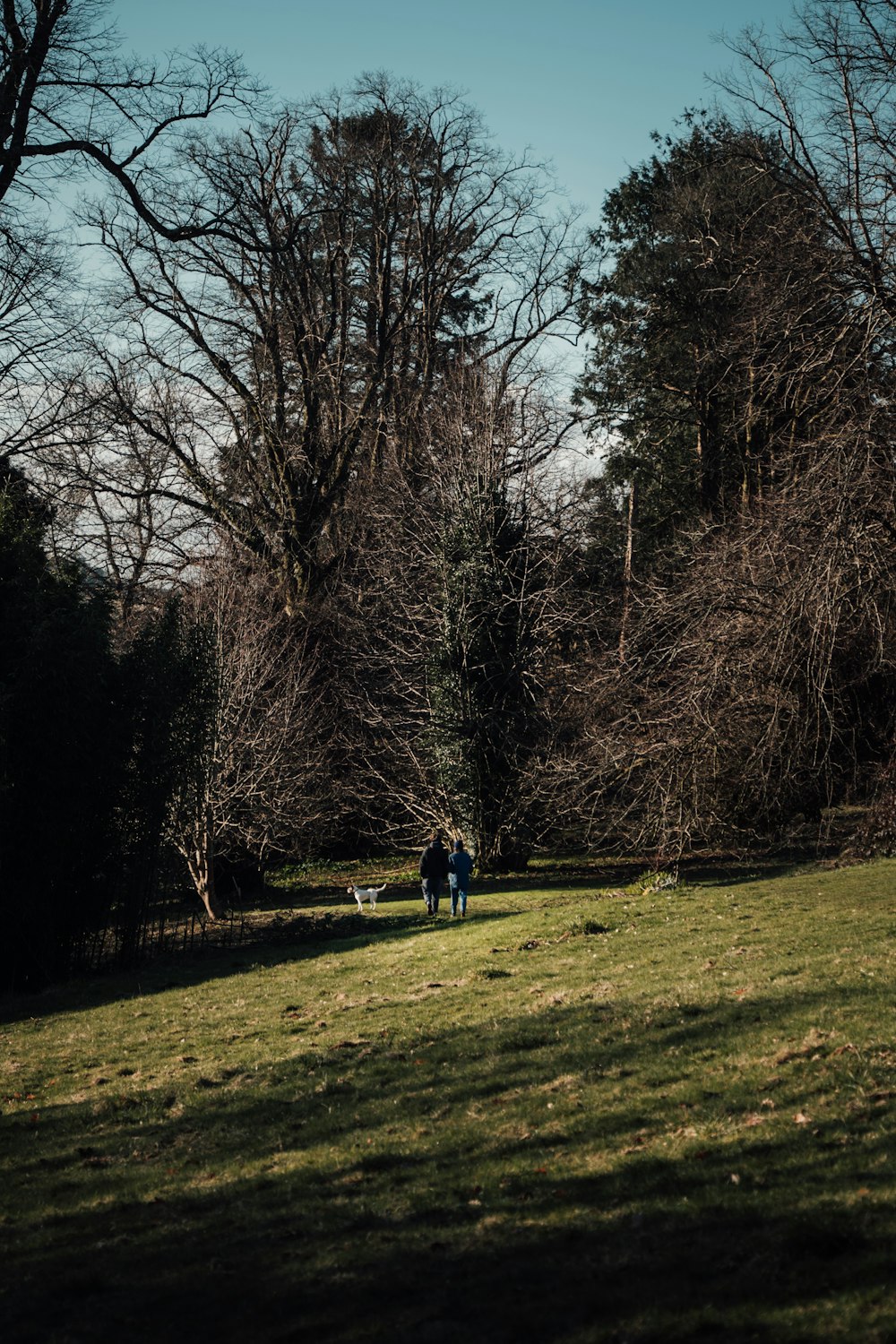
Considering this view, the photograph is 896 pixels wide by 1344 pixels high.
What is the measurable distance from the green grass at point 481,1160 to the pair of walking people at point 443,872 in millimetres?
8176

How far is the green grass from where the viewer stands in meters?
4.85

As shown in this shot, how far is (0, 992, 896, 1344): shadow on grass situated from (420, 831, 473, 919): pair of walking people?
13.4 meters

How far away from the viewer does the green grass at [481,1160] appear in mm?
4848

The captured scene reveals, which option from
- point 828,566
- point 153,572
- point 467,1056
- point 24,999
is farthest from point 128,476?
point 467,1056

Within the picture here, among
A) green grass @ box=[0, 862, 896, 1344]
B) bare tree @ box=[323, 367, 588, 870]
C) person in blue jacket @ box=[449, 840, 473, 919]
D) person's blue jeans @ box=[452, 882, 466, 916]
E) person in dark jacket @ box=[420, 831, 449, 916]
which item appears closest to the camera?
green grass @ box=[0, 862, 896, 1344]

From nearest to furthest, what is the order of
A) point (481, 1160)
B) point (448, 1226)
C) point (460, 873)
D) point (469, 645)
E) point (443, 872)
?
point (448, 1226) < point (481, 1160) < point (460, 873) < point (443, 872) < point (469, 645)

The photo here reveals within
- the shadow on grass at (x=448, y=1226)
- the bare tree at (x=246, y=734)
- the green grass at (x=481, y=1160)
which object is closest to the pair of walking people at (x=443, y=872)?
the bare tree at (x=246, y=734)

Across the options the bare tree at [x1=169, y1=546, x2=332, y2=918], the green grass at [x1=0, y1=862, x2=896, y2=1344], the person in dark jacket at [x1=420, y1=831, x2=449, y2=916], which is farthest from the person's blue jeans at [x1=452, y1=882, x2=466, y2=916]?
the green grass at [x1=0, y1=862, x2=896, y2=1344]

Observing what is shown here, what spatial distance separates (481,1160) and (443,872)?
1659 cm

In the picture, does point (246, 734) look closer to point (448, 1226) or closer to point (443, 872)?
point (443, 872)

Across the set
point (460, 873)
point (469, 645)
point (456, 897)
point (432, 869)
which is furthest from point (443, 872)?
point (469, 645)

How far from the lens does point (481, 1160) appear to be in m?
6.73

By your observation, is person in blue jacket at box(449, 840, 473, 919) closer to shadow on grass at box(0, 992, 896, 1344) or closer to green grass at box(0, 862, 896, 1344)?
green grass at box(0, 862, 896, 1344)

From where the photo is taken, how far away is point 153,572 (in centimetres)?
3738
